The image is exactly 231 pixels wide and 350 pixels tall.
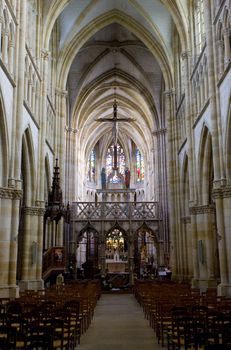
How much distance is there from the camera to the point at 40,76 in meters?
24.2

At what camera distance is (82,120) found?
150 ft

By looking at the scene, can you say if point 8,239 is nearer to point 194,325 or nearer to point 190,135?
point 194,325

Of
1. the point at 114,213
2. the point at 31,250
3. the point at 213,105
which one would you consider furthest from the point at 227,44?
the point at 114,213

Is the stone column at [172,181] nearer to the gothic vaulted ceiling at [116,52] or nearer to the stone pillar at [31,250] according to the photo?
the gothic vaulted ceiling at [116,52]

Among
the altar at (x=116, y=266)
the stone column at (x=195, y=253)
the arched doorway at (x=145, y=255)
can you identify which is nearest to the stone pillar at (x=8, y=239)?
the stone column at (x=195, y=253)

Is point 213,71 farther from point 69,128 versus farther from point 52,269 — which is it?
point 69,128

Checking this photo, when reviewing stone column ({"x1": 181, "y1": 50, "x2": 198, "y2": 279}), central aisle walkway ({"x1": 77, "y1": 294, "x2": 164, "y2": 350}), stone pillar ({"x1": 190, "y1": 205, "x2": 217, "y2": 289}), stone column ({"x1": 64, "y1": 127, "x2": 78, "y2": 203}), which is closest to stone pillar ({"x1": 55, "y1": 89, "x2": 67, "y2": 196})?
stone column ({"x1": 64, "y1": 127, "x2": 78, "y2": 203})

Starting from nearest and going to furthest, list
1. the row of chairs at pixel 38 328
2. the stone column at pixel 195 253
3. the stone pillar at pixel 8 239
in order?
the row of chairs at pixel 38 328
the stone pillar at pixel 8 239
the stone column at pixel 195 253

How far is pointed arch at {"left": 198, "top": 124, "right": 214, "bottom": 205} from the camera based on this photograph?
2152 centimetres

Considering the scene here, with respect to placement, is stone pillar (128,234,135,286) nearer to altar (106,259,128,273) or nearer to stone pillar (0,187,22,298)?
altar (106,259,128,273)

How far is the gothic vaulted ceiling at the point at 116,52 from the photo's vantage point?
29312mm

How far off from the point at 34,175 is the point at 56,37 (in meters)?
12.7

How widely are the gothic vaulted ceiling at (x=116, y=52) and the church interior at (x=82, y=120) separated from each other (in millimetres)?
102

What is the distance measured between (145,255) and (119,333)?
3513cm
